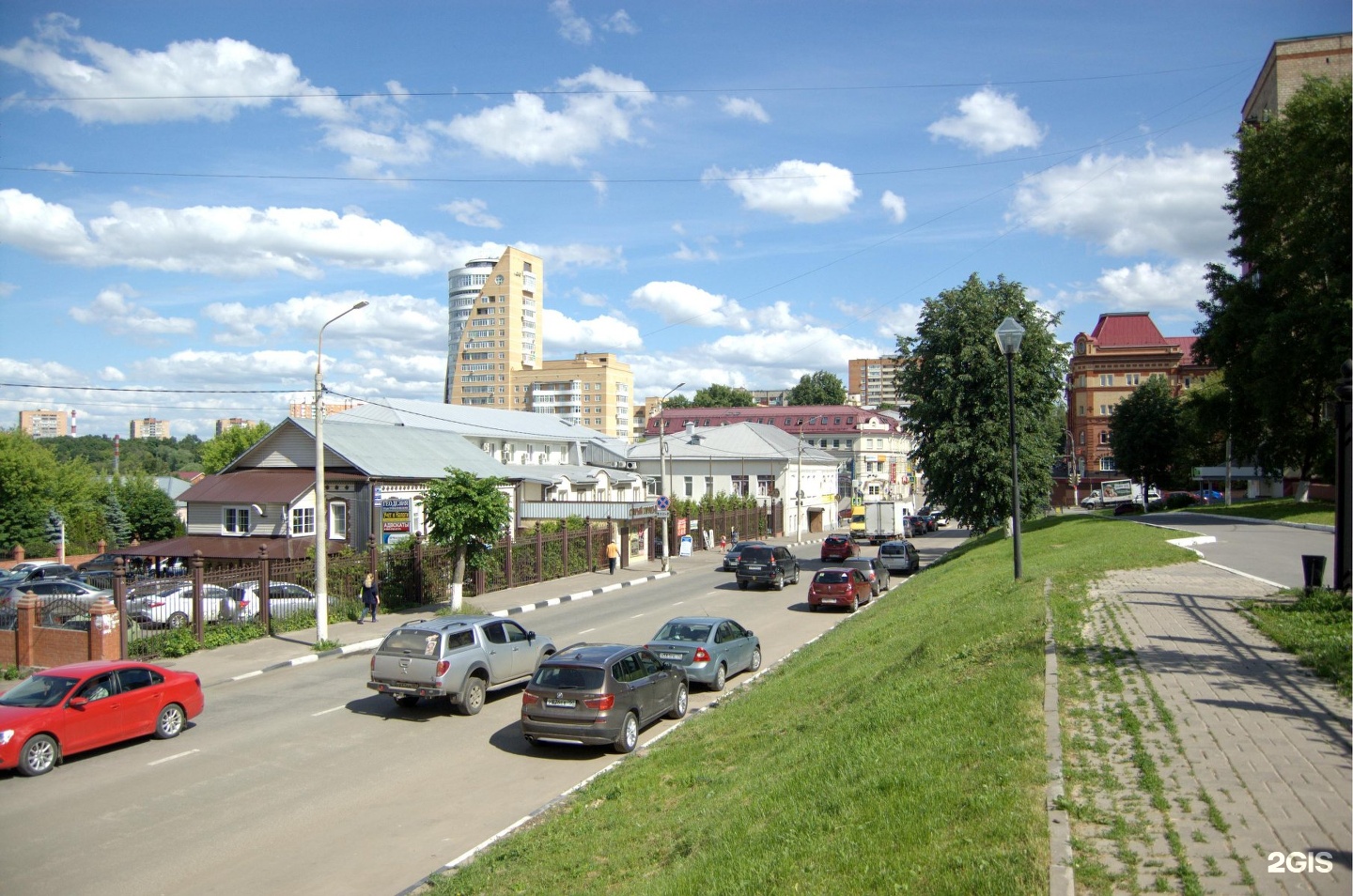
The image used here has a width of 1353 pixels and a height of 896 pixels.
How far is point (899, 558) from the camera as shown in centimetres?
3941

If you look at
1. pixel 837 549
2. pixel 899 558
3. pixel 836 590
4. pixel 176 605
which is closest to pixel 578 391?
pixel 837 549

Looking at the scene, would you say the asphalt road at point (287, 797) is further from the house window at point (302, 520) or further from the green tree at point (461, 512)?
the house window at point (302, 520)

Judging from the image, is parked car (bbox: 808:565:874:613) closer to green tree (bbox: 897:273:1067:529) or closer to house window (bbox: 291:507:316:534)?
green tree (bbox: 897:273:1067:529)

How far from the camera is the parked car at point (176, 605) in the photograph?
70.4ft

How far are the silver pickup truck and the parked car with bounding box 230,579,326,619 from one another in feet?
31.2

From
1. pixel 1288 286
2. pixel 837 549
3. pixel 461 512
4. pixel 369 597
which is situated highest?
pixel 1288 286

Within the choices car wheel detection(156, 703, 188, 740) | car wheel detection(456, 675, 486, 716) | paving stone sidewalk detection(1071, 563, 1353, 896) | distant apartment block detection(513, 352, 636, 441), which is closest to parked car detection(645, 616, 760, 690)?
car wheel detection(456, 675, 486, 716)

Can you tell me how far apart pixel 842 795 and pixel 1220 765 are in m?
2.79

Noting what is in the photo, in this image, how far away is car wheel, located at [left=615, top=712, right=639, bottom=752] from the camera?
1293 cm

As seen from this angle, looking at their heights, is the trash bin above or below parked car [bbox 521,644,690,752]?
above

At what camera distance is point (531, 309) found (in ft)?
530

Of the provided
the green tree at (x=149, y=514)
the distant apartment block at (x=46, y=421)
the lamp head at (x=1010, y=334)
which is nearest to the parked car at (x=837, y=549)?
the lamp head at (x=1010, y=334)

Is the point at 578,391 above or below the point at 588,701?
above

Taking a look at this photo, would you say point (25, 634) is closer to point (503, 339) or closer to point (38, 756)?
point (38, 756)
